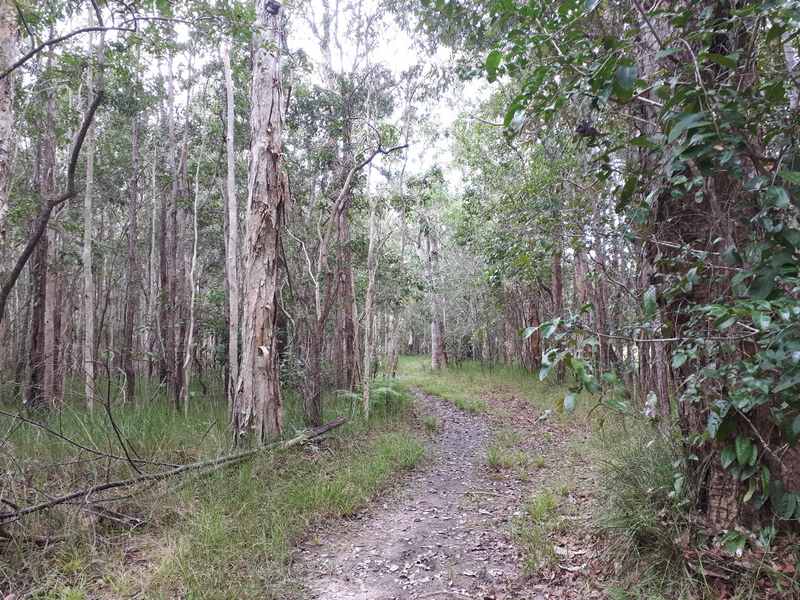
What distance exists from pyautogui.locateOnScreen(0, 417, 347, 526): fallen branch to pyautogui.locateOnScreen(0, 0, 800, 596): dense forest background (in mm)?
139

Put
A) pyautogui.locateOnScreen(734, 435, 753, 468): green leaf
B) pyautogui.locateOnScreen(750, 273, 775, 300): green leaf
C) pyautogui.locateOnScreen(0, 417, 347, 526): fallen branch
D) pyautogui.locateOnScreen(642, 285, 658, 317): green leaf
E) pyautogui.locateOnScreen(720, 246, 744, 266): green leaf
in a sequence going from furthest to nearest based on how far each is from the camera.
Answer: pyautogui.locateOnScreen(0, 417, 347, 526): fallen branch, pyautogui.locateOnScreen(734, 435, 753, 468): green leaf, pyautogui.locateOnScreen(642, 285, 658, 317): green leaf, pyautogui.locateOnScreen(720, 246, 744, 266): green leaf, pyautogui.locateOnScreen(750, 273, 775, 300): green leaf

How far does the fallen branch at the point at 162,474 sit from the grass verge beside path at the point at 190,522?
10 centimetres

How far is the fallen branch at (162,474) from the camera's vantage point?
325cm

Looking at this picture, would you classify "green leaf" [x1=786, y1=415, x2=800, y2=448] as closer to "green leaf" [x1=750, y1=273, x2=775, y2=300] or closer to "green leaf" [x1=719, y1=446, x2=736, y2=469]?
"green leaf" [x1=750, y1=273, x2=775, y2=300]

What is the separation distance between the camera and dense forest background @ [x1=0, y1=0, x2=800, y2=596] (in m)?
1.95

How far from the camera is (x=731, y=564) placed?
241 cm

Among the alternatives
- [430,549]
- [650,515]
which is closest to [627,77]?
[650,515]

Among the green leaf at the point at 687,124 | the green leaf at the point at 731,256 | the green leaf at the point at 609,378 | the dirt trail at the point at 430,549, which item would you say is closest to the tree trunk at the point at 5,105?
the dirt trail at the point at 430,549

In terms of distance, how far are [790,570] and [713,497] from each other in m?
0.48

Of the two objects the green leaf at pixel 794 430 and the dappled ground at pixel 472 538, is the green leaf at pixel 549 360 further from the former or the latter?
the dappled ground at pixel 472 538

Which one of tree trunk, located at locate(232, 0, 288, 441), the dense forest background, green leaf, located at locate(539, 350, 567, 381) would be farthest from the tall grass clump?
tree trunk, located at locate(232, 0, 288, 441)

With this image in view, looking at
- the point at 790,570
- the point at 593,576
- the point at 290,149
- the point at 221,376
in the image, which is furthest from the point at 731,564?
the point at 290,149

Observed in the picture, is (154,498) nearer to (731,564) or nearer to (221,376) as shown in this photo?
(731,564)

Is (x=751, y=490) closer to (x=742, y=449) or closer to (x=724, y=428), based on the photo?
(x=742, y=449)
